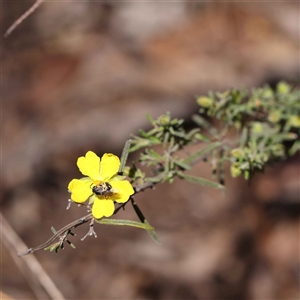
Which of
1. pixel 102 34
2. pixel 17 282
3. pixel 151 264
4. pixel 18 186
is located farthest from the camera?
pixel 102 34

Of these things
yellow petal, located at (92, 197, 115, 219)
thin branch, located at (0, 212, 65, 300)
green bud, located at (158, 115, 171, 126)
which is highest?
green bud, located at (158, 115, 171, 126)

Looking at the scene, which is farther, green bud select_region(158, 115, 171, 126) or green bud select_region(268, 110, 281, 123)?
green bud select_region(268, 110, 281, 123)

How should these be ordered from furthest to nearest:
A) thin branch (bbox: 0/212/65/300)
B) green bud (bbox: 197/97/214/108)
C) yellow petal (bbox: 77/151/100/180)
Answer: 1. thin branch (bbox: 0/212/65/300)
2. green bud (bbox: 197/97/214/108)
3. yellow petal (bbox: 77/151/100/180)

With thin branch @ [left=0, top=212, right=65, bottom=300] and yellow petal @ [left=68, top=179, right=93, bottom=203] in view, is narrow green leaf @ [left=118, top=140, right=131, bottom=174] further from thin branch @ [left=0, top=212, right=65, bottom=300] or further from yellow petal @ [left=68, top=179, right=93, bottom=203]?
thin branch @ [left=0, top=212, right=65, bottom=300]

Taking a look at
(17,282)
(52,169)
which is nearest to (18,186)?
(52,169)

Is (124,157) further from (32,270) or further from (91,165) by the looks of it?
(32,270)

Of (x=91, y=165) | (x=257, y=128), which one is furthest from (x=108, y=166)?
(x=257, y=128)

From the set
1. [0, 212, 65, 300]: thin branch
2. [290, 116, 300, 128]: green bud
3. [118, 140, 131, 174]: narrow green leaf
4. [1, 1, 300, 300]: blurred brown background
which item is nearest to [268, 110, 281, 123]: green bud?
[290, 116, 300, 128]: green bud

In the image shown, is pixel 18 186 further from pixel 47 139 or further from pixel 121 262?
pixel 121 262
